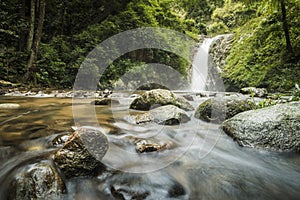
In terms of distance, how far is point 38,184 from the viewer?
69.4 inches

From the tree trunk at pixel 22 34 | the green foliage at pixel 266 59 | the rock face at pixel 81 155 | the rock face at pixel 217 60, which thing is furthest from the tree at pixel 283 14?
the tree trunk at pixel 22 34

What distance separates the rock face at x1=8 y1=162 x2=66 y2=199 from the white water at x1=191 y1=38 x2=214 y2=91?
1568 cm

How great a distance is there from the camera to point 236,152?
114 inches

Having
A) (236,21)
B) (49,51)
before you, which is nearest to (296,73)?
(49,51)

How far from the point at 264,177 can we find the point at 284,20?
9491mm

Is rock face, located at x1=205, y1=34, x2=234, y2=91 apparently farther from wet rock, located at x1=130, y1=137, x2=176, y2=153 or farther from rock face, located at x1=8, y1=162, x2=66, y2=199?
rock face, located at x1=8, y1=162, x2=66, y2=199

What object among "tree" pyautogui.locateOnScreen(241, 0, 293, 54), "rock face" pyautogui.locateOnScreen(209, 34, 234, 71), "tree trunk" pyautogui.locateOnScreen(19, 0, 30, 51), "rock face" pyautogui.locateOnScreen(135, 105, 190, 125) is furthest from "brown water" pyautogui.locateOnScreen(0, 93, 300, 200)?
"rock face" pyautogui.locateOnScreen(209, 34, 234, 71)

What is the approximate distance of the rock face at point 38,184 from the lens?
1.73 m

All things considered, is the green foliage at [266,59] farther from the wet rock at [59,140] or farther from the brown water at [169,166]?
the wet rock at [59,140]

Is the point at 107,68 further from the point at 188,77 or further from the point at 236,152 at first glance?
the point at 236,152

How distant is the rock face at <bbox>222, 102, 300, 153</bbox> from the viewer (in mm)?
2863

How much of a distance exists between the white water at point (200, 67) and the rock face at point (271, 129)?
534 inches

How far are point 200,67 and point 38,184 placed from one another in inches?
689

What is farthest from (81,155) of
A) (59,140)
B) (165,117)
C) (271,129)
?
(271,129)
